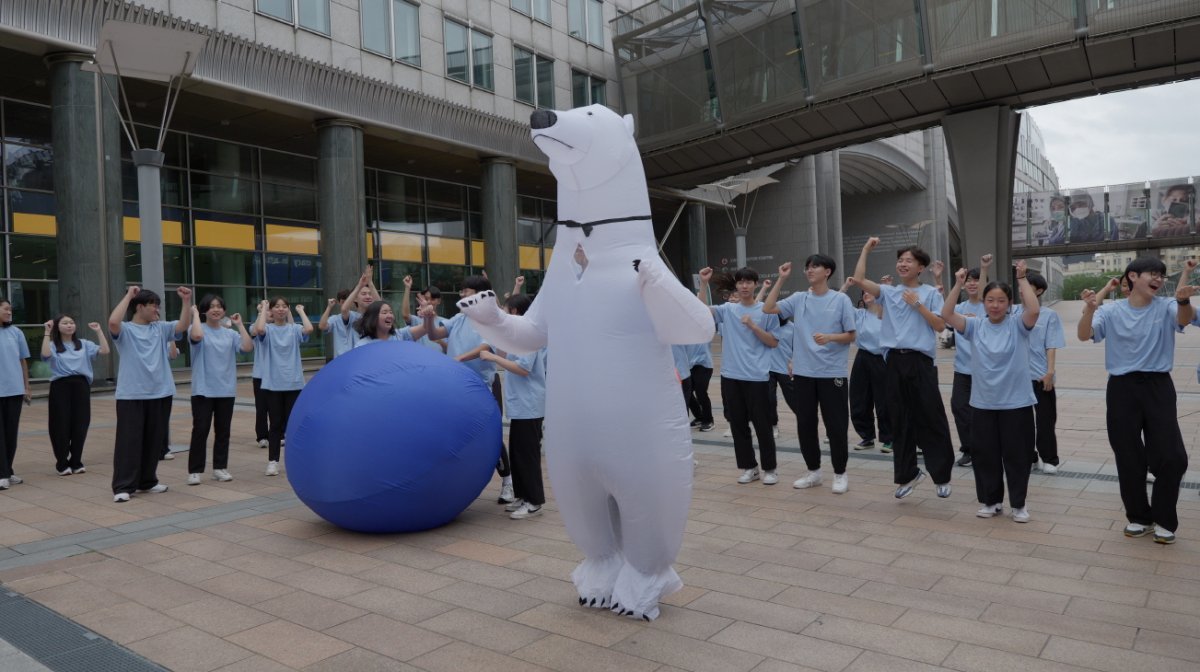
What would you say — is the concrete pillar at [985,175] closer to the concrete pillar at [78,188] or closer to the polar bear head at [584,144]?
the polar bear head at [584,144]

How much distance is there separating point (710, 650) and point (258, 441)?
7.91m

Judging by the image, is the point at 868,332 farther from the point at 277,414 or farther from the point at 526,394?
the point at 277,414

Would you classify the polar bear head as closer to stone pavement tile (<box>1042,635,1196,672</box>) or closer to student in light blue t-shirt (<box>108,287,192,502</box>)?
stone pavement tile (<box>1042,635,1196,672</box>)

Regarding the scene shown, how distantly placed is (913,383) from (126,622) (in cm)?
541

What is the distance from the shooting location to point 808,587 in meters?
4.35

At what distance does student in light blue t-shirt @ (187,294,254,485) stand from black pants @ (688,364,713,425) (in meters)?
5.08

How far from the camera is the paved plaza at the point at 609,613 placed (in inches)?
139

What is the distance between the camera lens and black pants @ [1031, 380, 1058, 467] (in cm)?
703

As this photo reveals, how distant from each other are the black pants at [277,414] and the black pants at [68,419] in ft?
5.68

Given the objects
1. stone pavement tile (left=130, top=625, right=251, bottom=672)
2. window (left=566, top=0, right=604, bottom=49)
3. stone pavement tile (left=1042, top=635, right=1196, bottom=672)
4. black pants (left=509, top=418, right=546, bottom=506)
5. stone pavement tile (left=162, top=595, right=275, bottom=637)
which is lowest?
stone pavement tile (left=1042, top=635, right=1196, bottom=672)

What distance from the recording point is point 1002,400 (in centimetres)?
561

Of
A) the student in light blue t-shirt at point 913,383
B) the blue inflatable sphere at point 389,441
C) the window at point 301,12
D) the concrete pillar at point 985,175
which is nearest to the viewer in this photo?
the blue inflatable sphere at point 389,441

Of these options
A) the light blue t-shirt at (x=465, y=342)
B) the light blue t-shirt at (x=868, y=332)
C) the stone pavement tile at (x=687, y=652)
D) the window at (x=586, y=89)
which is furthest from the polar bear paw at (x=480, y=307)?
the window at (x=586, y=89)

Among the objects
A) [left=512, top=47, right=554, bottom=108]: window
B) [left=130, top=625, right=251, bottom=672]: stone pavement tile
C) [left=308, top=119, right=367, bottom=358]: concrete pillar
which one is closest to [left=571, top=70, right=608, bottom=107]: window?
[left=512, top=47, right=554, bottom=108]: window
